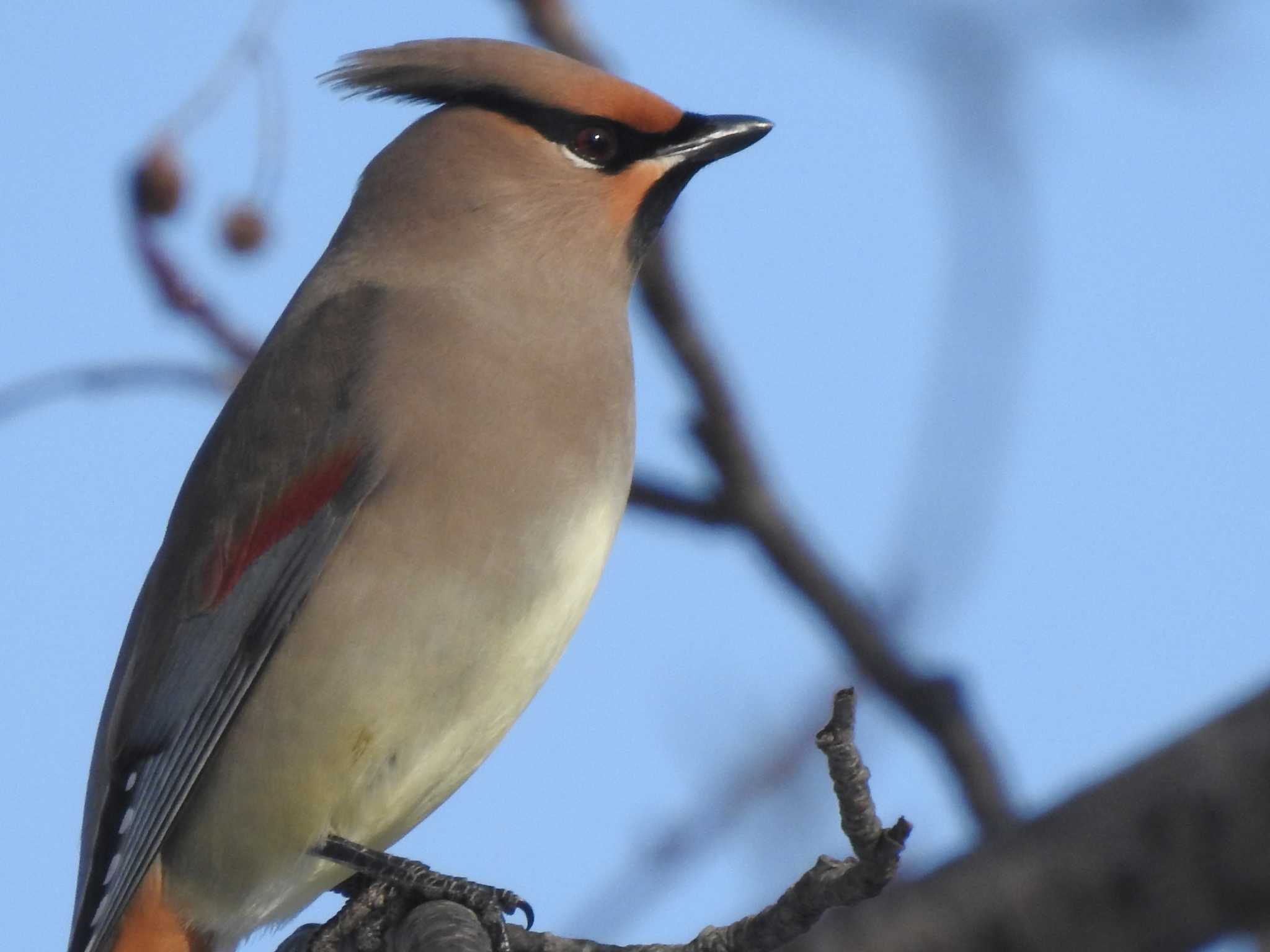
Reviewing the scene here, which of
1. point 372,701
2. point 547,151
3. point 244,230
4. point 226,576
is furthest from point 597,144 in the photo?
point 372,701

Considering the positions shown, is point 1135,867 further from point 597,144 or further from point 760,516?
point 597,144

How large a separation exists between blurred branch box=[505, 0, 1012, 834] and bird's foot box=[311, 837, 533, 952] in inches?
27.8

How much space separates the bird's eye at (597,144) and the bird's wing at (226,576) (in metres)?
0.56

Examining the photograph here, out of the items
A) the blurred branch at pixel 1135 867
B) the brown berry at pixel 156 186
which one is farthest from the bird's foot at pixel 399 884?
the brown berry at pixel 156 186

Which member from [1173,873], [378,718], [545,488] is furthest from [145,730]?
[1173,873]

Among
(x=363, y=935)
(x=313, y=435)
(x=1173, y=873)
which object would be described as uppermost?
(x=313, y=435)

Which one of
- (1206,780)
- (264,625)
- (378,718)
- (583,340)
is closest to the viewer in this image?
(1206,780)

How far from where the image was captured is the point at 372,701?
2799 millimetres

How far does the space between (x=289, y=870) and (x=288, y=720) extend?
286 millimetres

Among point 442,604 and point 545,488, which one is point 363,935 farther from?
point 545,488

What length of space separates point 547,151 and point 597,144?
11cm

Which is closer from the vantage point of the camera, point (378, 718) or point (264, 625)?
point (378, 718)

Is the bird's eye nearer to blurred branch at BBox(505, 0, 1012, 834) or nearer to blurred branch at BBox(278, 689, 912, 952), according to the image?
blurred branch at BBox(505, 0, 1012, 834)

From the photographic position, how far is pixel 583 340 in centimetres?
326
